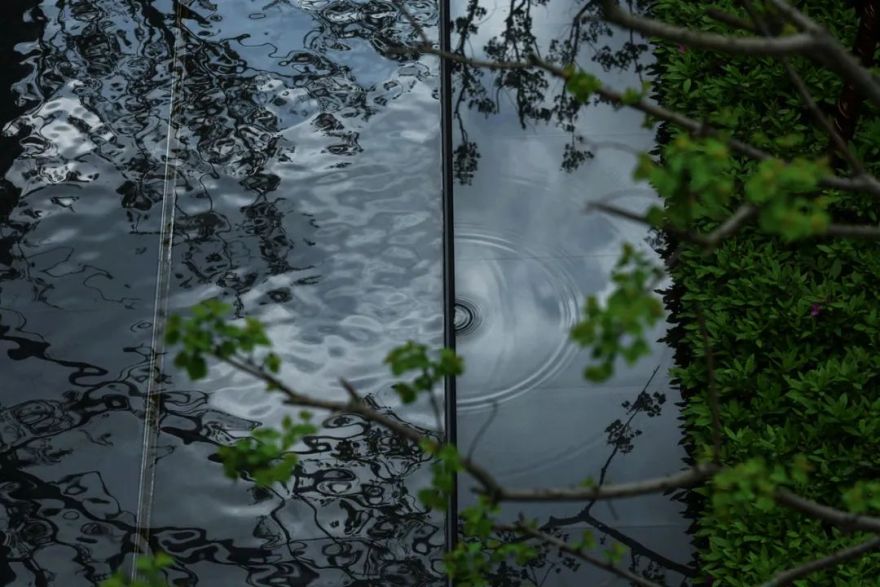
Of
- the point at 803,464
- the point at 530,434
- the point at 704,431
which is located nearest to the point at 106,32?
the point at 530,434

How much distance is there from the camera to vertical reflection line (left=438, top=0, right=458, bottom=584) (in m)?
3.24

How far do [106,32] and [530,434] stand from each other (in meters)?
2.27

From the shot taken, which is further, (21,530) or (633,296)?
(21,530)

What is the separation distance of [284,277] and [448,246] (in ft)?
1.79

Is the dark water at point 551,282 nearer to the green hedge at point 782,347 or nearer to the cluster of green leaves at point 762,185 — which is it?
the green hedge at point 782,347

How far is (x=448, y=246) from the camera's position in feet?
12.2

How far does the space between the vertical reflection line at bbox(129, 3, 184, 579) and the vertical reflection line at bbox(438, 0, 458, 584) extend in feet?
2.80

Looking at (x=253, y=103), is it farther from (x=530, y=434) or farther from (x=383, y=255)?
(x=530, y=434)

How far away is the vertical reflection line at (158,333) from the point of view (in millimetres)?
3176

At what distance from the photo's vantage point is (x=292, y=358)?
11.5 feet

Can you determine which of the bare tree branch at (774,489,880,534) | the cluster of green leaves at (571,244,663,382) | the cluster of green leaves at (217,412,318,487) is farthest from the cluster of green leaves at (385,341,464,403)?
the bare tree branch at (774,489,880,534)

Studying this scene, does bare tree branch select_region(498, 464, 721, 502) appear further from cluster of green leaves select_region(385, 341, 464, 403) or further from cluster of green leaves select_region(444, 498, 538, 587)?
cluster of green leaves select_region(385, 341, 464, 403)

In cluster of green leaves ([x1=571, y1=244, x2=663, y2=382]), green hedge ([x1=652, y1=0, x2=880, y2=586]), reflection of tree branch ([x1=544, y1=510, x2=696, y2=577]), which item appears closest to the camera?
cluster of green leaves ([x1=571, y1=244, x2=663, y2=382])

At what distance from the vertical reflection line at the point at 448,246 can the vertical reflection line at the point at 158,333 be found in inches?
33.6
